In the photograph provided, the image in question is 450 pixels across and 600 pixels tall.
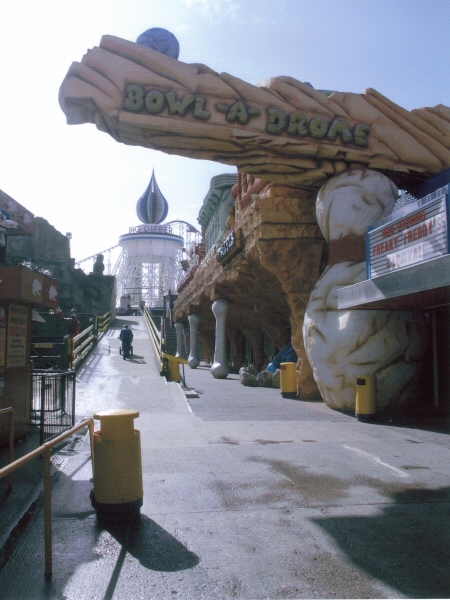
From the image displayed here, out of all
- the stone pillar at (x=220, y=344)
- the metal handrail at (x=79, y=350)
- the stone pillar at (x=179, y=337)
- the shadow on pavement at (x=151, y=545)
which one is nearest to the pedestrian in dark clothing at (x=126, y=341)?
the metal handrail at (x=79, y=350)

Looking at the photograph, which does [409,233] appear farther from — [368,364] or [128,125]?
[128,125]

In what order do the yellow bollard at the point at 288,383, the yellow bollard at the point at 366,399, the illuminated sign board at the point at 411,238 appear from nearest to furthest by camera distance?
the illuminated sign board at the point at 411,238
the yellow bollard at the point at 366,399
the yellow bollard at the point at 288,383

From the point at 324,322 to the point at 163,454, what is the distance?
592 cm

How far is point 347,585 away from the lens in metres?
3.77

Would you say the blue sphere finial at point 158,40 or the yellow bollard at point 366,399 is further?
the blue sphere finial at point 158,40

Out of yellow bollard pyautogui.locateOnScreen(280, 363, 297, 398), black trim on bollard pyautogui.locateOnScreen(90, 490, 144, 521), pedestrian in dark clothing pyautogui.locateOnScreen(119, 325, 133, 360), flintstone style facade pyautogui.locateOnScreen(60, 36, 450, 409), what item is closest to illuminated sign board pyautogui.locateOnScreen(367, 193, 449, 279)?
flintstone style facade pyautogui.locateOnScreen(60, 36, 450, 409)

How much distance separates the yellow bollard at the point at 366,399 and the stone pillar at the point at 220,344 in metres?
11.8

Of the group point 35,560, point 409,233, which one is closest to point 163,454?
point 35,560

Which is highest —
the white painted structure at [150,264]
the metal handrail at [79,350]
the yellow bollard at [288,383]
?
the white painted structure at [150,264]

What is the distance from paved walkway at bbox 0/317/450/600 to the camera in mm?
3809

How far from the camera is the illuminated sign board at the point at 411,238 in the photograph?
8479mm

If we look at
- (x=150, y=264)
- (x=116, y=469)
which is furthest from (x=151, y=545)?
(x=150, y=264)

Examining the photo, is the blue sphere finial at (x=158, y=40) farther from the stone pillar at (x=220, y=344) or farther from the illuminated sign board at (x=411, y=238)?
the stone pillar at (x=220, y=344)

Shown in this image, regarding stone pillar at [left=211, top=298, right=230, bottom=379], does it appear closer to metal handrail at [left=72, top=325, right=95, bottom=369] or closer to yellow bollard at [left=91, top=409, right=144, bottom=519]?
metal handrail at [left=72, top=325, right=95, bottom=369]
